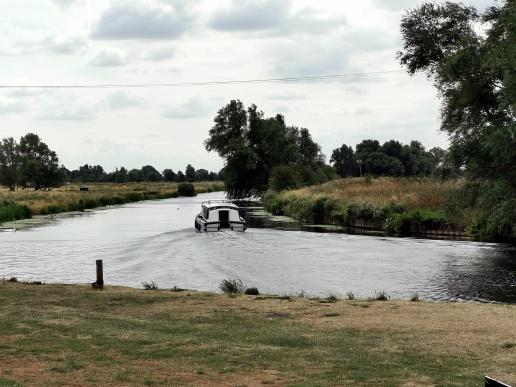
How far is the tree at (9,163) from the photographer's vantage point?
6599 inches

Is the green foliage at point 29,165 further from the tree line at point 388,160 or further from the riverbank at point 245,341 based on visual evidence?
the riverbank at point 245,341

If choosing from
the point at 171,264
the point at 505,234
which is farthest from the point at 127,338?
the point at 505,234

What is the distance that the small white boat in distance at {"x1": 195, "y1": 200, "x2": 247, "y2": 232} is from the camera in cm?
5397

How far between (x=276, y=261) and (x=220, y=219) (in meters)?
19.9

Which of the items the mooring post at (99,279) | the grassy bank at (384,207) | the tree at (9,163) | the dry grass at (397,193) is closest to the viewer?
the mooring post at (99,279)

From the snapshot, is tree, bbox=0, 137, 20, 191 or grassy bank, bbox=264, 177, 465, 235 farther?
tree, bbox=0, 137, 20, 191

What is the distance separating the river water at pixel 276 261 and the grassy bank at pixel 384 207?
444 cm

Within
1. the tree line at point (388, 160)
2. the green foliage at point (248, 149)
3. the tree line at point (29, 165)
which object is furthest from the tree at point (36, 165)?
the tree line at point (388, 160)

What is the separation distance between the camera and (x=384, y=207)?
55.0 m

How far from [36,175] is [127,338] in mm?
144654

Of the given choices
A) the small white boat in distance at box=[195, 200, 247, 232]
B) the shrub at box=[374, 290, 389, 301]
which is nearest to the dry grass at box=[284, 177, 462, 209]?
the small white boat in distance at box=[195, 200, 247, 232]

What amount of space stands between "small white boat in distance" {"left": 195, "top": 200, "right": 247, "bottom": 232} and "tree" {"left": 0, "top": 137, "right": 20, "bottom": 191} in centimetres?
11957

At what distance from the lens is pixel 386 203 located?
55562 millimetres

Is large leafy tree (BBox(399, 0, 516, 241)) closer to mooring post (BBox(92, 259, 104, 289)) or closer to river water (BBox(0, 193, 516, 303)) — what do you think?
river water (BBox(0, 193, 516, 303))
